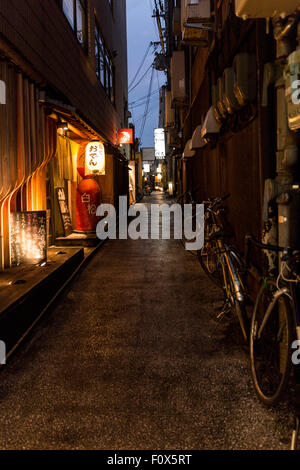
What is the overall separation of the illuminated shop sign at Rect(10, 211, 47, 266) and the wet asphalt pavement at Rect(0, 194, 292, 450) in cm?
124

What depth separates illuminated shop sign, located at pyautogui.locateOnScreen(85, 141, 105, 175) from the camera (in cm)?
1568

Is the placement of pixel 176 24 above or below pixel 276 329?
above

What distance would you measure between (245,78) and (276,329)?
4280 mm


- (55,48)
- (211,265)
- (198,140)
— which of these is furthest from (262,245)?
(55,48)

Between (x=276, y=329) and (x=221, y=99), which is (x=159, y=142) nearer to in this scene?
(x=221, y=99)

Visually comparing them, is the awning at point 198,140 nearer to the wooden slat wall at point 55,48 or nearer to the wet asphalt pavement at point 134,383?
the wooden slat wall at point 55,48

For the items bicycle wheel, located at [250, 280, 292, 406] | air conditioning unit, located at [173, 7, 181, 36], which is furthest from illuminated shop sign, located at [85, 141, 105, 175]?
bicycle wheel, located at [250, 280, 292, 406]

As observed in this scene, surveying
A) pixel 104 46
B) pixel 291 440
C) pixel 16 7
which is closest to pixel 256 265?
pixel 291 440

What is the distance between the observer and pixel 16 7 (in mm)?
8445

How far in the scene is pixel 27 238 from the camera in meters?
8.57

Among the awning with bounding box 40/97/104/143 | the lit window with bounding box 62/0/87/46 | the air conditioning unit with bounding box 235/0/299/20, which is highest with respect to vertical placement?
the lit window with bounding box 62/0/87/46

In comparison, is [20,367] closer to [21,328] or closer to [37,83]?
[21,328]

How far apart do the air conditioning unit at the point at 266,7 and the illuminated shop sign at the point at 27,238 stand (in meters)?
6.04

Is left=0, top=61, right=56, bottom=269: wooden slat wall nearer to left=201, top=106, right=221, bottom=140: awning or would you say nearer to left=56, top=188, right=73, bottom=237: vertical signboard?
left=56, top=188, right=73, bottom=237: vertical signboard
